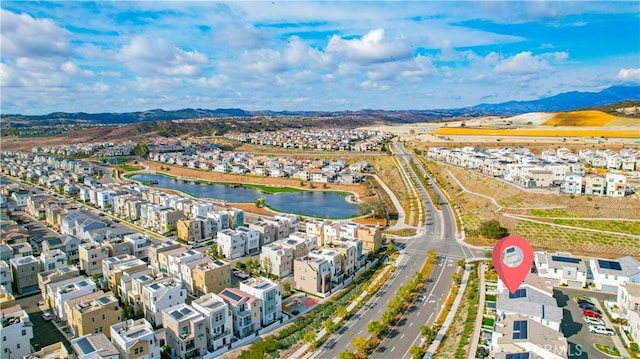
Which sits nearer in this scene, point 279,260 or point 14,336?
point 14,336

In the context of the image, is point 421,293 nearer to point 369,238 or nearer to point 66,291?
point 369,238

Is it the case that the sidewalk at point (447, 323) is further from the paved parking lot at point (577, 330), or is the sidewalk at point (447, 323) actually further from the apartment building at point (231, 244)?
the apartment building at point (231, 244)

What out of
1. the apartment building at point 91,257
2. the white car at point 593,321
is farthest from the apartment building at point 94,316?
the white car at point 593,321

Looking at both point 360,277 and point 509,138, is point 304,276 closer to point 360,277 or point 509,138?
point 360,277

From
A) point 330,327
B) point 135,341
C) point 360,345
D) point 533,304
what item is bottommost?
point 330,327

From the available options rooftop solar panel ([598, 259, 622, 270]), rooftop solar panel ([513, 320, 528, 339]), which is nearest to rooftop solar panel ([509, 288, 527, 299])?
rooftop solar panel ([513, 320, 528, 339])

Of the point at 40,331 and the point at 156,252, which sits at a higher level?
the point at 156,252

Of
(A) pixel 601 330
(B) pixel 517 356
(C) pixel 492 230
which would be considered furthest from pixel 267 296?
(C) pixel 492 230
